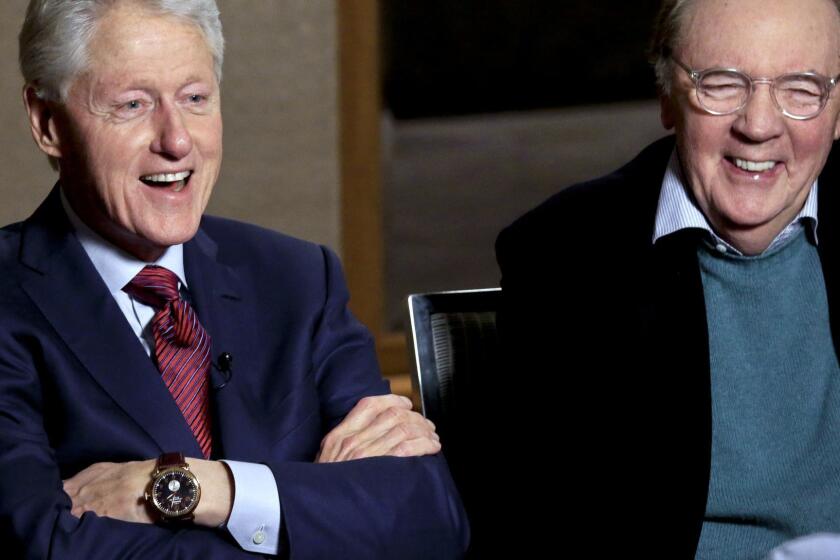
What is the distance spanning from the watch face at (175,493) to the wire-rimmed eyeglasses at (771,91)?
943 mm

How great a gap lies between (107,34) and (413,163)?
7.33m

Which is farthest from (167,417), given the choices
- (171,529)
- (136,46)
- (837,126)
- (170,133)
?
(837,126)

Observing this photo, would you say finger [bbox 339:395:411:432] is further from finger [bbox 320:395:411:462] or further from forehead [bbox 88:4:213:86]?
forehead [bbox 88:4:213:86]

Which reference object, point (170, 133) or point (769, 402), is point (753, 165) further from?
point (170, 133)

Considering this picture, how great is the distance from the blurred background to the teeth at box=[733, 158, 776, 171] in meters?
2.18

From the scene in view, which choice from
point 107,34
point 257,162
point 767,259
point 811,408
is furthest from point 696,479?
point 257,162

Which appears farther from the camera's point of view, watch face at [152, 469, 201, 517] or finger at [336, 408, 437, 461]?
finger at [336, 408, 437, 461]

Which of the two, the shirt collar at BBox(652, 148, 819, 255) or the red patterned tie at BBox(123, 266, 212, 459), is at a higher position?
the shirt collar at BBox(652, 148, 819, 255)

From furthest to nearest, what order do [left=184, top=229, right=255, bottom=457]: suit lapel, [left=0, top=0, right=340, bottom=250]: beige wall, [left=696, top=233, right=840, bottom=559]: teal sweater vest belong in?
[left=0, top=0, right=340, bottom=250]: beige wall, [left=696, top=233, right=840, bottom=559]: teal sweater vest, [left=184, top=229, right=255, bottom=457]: suit lapel

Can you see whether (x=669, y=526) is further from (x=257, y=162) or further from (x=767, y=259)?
(x=257, y=162)

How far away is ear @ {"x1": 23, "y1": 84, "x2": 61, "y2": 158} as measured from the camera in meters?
1.94

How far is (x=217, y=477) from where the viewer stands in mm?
1820

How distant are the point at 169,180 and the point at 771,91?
2.94 ft

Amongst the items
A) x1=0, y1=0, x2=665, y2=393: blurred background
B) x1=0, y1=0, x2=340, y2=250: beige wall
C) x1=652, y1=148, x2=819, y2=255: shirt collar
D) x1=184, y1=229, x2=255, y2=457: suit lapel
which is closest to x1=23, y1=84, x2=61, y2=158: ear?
x1=184, y1=229, x2=255, y2=457: suit lapel
